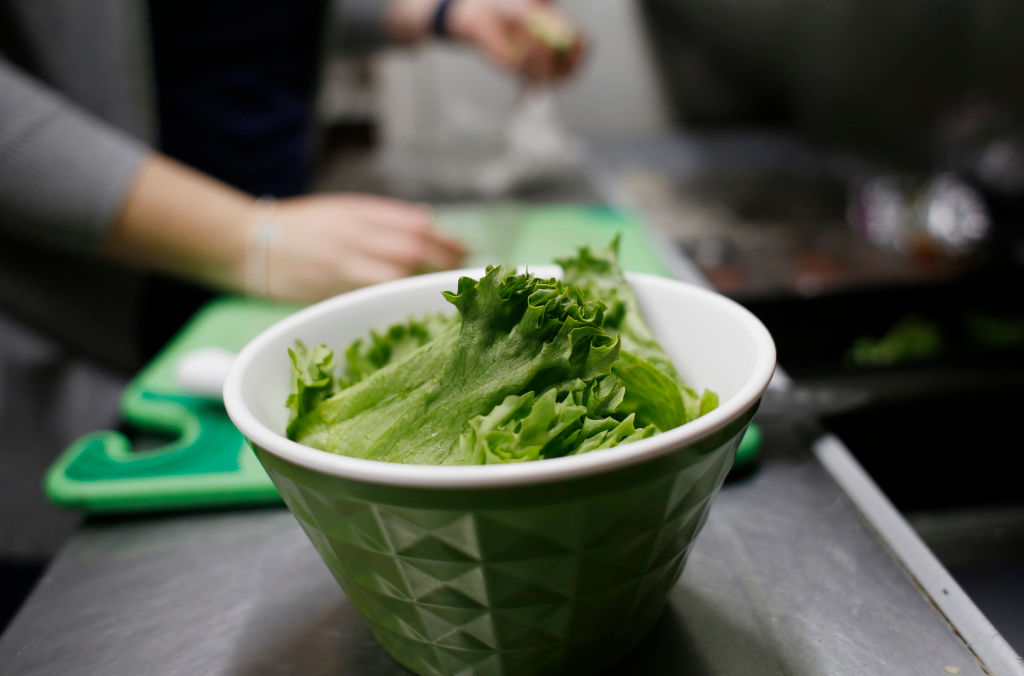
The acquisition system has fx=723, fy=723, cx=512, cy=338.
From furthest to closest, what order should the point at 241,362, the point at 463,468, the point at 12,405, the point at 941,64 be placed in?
the point at 941,64 < the point at 12,405 < the point at 241,362 < the point at 463,468

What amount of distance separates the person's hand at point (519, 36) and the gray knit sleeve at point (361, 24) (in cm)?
18

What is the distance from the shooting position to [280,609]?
1.70 ft

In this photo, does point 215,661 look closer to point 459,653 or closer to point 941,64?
point 459,653

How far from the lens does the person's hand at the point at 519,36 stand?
1.74 m

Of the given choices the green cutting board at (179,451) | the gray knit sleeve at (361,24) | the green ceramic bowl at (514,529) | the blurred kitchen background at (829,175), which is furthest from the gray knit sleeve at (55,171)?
the gray knit sleeve at (361,24)

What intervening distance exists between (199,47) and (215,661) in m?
1.07

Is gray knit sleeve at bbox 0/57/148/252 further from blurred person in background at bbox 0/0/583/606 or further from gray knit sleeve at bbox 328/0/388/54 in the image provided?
gray knit sleeve at bbox 328/0/388/54

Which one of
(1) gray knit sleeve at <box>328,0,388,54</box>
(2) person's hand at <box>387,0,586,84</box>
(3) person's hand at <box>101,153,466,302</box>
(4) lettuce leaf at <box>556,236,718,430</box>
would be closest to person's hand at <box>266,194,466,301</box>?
(3) person's hand at <box>101,153,466,302</box>

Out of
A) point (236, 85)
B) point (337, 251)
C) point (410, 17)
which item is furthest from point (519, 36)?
point (337, 251)

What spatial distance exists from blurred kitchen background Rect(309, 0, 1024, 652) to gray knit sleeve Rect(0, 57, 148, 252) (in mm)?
662

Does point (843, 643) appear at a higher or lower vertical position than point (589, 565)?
lower

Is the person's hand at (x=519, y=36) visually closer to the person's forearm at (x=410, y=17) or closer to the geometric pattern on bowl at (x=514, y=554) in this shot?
the person's forearm at (x=410, y=17)

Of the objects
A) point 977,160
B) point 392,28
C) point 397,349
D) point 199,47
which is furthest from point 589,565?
point 392,28

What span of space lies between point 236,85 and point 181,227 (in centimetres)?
47
